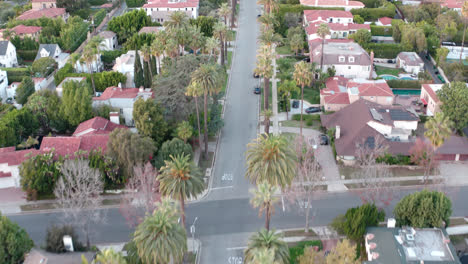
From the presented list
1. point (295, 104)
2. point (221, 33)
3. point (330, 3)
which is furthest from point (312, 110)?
point (330, 3)

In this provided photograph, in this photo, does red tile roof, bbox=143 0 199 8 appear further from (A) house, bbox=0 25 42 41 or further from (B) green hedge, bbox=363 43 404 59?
(B) green hedge, bbox=363 43 404 59

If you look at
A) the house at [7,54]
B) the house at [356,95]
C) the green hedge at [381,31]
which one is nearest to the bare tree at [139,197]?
the house at [356,95]

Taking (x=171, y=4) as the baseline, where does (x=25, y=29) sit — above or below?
below

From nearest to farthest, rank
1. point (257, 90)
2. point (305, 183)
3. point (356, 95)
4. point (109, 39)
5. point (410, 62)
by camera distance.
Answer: point (305, 183) < point (356, 95) < point (257, 90) < point (410, 62) < point (109, 39)

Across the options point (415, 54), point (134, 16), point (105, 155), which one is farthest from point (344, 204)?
point (134, 16)

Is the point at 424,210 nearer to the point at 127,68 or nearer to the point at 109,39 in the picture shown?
the point at 127,68

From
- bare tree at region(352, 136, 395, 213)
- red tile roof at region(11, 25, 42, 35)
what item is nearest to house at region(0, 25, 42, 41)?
red tile roof at region(11, 25, 42, 35)

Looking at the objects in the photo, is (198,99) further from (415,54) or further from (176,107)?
(415,54)
